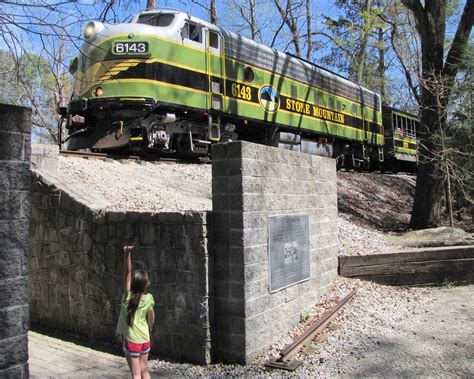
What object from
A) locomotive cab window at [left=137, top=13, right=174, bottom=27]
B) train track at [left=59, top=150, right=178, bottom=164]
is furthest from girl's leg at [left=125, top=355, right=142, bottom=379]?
locomotive cab window at [left=137, top=13, right=174, bottom=27]

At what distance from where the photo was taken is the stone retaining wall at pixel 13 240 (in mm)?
2969

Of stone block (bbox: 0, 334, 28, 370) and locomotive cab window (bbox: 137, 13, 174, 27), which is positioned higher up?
locomotive cab window (bbox: 137, 13, 174, 27)

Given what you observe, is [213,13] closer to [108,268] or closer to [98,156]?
[98,156]

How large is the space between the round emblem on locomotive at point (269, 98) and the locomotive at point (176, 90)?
0.10 feet

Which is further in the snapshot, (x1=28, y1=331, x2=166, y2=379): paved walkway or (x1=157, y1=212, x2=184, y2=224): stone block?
(x1=157, y1=212, x2=184, y2=224): stone block

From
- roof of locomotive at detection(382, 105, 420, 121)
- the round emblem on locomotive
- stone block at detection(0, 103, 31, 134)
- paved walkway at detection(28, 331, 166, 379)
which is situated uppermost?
roof of locomotive at detection(382, 105, 420, 121)

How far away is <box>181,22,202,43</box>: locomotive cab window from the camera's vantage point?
37.4 ft

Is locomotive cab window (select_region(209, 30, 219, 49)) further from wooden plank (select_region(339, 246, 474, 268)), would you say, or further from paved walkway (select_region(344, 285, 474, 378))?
paved walkway (select_region(344, 285, 474, 378))

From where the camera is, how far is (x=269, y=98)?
46.3 ft

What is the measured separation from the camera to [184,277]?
5293mm

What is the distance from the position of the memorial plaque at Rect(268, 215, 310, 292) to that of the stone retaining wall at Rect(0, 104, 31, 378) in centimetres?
312

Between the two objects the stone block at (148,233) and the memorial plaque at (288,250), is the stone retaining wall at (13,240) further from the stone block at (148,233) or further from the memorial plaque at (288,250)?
the memorial plaque at (288,250)

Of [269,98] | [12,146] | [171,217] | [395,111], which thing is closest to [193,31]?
[269,98]

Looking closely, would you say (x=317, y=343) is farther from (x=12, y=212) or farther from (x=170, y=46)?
(x=170, y=46)
